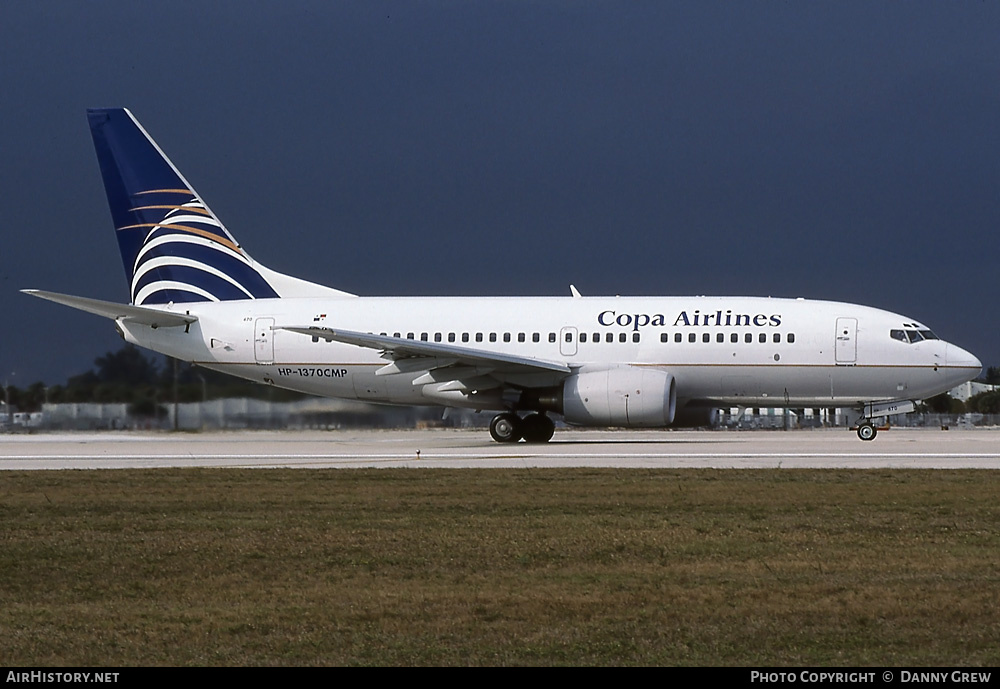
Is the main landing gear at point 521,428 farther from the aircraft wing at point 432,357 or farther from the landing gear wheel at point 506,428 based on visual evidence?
the aircraft wing at point 432,357

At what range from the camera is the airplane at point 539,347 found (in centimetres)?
2712

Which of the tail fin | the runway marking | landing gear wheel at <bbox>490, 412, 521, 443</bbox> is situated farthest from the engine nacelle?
the tail fin

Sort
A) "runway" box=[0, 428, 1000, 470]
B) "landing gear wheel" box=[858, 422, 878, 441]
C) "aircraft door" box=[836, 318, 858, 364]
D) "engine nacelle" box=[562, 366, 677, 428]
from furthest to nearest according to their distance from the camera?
"landing gear wheel" box=[858, 422, 878, 441] → "aircraft door" box=[836, 318, 858, 364] → "engine nacelle" box=[562, 366, 677, 428] → "runway" box=[0, 428, 1000, 470]

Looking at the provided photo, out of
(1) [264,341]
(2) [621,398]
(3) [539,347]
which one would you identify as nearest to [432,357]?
(3) [539,347]

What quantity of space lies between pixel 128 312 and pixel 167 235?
309 cm

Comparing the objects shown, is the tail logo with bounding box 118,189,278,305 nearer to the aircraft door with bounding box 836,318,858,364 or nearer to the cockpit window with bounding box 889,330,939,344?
the aircraft door with bounding box 836,318,858,364

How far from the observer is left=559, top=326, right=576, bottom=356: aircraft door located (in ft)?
93.2

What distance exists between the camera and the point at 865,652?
644 centimetres

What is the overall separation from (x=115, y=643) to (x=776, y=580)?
451cm

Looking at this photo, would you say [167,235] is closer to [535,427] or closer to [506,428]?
[506,428]

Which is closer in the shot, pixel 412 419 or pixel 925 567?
pixel 925 567
